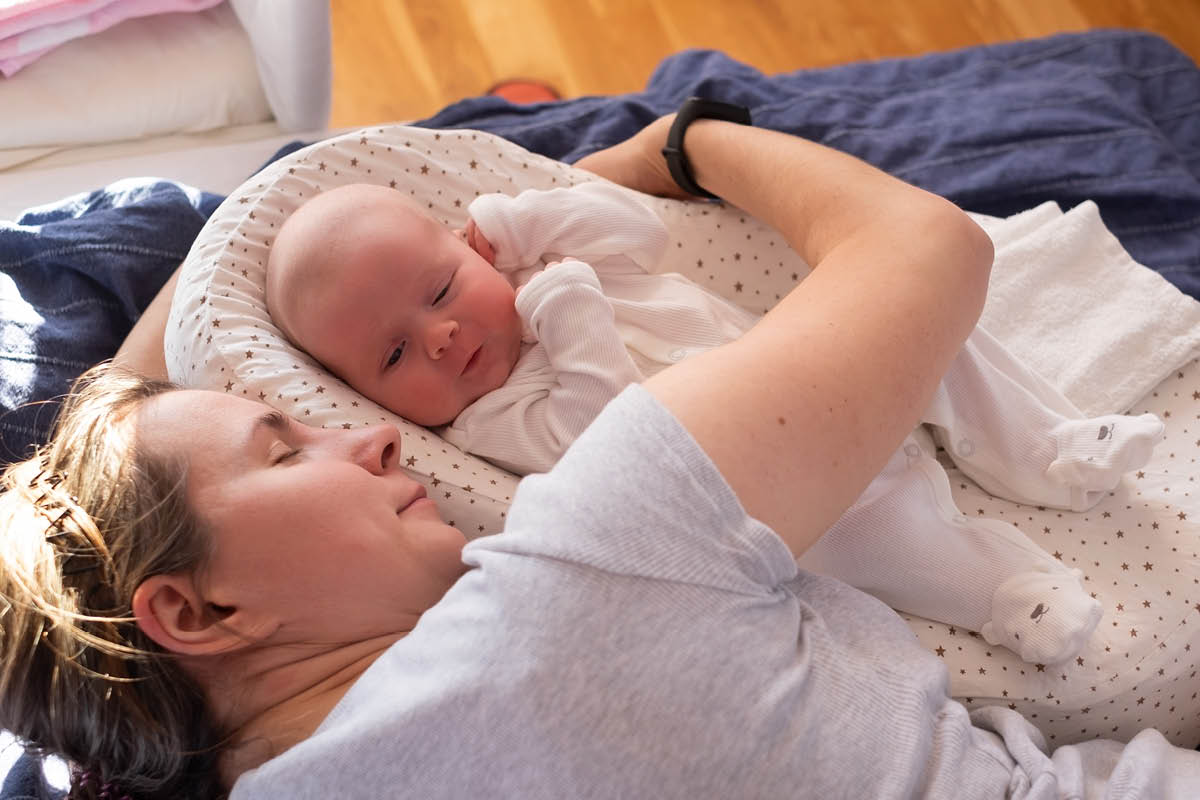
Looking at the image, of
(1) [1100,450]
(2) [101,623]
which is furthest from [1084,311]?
(2) [101,623]

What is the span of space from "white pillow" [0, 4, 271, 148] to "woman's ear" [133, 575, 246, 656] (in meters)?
1.08

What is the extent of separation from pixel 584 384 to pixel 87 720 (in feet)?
1.75

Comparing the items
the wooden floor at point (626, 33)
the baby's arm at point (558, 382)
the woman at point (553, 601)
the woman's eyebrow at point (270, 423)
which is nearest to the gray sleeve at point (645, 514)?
the woman at point (553, 601)

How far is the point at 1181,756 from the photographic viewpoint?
905mm

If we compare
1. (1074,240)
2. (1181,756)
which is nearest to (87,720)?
(1181,756)

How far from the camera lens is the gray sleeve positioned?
0.66m

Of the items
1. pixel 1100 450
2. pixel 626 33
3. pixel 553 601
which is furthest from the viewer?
pixel 626 33

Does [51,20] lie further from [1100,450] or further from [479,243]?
[1100,450]

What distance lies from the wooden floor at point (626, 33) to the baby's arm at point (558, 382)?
138 centimetres

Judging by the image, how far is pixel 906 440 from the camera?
1.07 meters

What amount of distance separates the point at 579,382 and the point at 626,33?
1.62m

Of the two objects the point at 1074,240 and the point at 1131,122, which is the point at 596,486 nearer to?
the point at 1074,240

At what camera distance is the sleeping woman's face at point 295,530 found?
0.79 meters

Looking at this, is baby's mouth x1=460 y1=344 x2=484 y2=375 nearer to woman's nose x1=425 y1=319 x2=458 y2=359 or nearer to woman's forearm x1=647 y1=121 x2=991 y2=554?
woman's nose x1=425 y1=319 x2=458 y2=359
